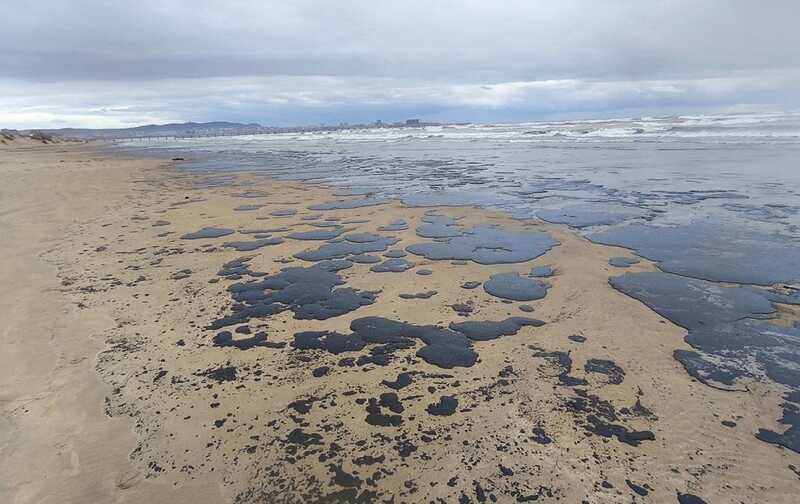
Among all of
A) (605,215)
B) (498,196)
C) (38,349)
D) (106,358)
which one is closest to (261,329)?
(106,358)

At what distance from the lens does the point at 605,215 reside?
9.27m

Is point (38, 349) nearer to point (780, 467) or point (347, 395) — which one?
point (347, 395)

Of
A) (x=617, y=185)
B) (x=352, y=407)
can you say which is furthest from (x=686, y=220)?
(x=352, y=407)

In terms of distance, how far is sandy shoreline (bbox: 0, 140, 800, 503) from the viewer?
2680 millimetres

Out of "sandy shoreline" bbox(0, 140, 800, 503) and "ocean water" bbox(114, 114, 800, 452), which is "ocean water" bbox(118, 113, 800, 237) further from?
"sandy shoreline" bbox(0, 140, 800, 503)

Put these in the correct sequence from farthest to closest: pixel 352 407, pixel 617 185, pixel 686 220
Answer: pixel 617 185, pixel 686 220, pixel 352 407

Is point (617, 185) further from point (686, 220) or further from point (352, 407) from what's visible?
point (352, 407)

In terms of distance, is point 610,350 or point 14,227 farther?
point 14,227

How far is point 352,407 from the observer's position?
3.34 m

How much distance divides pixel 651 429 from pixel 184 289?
505 centimetres

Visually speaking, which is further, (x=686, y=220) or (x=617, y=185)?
(x=617, y=185)

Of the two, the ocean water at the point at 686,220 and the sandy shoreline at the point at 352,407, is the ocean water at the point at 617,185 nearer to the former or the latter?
the ocean water at the point at 686,220

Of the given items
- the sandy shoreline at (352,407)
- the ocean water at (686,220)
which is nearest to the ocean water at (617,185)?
the ocean water at (686,220)

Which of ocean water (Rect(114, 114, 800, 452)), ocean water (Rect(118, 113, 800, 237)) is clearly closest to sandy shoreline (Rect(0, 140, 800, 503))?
ocean water (Rect(114, 114, 800, 452))
